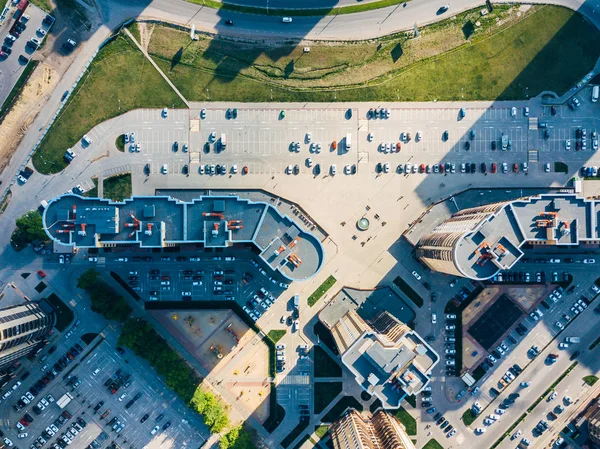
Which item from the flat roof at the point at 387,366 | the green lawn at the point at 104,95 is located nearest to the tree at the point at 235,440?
the flat roof at the point at 387,366

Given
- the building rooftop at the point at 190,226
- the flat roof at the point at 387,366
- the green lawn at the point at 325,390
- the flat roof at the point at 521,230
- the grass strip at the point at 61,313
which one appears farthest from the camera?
the green lawn at the point at 325,390

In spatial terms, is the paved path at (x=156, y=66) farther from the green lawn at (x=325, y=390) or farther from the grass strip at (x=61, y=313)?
the green lawn at (x=325, y=390)

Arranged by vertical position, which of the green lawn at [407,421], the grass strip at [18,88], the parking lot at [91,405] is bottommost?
the green lawn at [407,421]

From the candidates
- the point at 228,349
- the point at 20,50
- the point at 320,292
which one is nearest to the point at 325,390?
the point at 320,292

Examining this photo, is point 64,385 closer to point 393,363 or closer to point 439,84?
point 393,363

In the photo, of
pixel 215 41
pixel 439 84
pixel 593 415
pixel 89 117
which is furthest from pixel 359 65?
pixel 593 415

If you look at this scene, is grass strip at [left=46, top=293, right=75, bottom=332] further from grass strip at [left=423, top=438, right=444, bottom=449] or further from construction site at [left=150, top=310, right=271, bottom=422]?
grass strip at [left=423, top=438, right=444, bottom=449]
